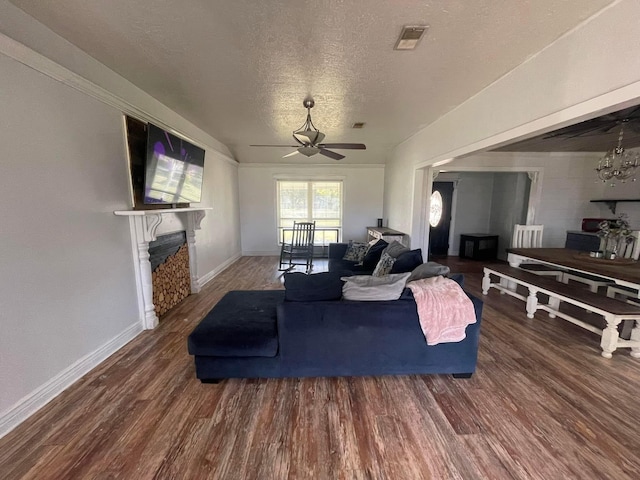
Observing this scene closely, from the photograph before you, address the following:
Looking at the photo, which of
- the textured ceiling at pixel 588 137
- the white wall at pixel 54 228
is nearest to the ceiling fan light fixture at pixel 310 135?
the white wall at pixel 54 228

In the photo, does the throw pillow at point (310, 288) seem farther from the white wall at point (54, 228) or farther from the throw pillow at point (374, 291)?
the white wall at point (54, 228)

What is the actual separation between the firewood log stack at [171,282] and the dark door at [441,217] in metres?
5.97

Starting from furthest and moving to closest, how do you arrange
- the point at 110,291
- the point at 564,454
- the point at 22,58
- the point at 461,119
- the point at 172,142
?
the point at 461,119, the point at 172,142, the point at 110,291, the point at 22,58, the point at 564,454

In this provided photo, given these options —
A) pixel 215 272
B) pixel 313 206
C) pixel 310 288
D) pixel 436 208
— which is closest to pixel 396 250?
pixel 310 288

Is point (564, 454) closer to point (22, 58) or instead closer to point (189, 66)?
point (189, 66)

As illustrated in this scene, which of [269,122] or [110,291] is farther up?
[269,122]

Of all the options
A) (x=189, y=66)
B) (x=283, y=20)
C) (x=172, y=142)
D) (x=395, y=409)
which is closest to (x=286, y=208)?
(x=172, y=142)

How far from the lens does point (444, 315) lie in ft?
6.37

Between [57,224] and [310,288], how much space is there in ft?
6.45

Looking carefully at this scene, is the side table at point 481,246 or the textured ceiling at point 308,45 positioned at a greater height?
the textured ceiling at point 308,45

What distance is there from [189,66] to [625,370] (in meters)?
4.71

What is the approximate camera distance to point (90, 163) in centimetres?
218

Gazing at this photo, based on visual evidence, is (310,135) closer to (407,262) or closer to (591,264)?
(407,262)

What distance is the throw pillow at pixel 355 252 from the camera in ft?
14.2
